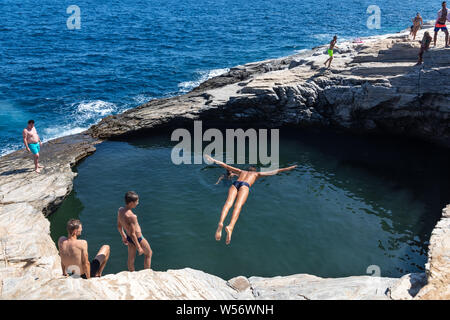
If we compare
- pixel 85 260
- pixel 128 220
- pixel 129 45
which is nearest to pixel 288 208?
pixel 128 220

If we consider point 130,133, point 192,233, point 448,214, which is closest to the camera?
point 448,214

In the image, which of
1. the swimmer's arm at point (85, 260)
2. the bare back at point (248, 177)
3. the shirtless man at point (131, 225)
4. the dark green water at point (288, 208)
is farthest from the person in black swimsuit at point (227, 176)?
the swimmer's arm at point (85, 260)

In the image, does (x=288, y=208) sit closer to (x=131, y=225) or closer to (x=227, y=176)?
(x=227, y=176)

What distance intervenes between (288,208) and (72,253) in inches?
399

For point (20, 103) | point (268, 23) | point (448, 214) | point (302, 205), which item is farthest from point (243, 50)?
point (448, 214)

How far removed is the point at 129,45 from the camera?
49.9 m

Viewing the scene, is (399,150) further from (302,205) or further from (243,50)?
(243,50)

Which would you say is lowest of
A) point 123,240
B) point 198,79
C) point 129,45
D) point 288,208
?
point 288,208

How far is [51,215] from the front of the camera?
15227 millimetres

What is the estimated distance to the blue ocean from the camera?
31219mm

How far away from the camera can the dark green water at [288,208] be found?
42.7 ft

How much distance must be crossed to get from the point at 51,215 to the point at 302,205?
11431 millimetres

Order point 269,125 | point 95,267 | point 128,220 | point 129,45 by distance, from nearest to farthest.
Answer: point 128,220
point 95,267
point 269,125
point 129,45

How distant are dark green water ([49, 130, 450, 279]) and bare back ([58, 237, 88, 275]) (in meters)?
3.73
